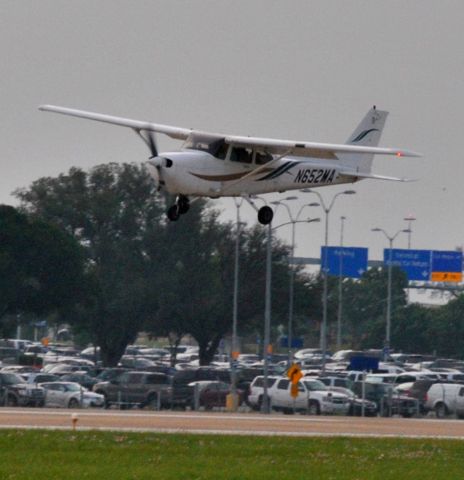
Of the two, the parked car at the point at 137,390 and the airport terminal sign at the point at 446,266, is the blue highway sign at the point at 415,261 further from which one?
the parked car at the point at 137,390

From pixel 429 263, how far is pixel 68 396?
49922 millimetres

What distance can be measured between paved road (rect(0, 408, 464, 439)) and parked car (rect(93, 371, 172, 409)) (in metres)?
5.10

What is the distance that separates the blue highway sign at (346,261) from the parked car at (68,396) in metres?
35.8

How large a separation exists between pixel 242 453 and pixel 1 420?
10875mm

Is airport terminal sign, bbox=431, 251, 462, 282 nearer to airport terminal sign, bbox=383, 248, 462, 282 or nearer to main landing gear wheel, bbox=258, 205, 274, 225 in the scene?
airport terminal sign, bbox=383, 248, 462, 282

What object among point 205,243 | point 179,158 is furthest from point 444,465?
point 205,243

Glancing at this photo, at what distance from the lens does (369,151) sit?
134 feet

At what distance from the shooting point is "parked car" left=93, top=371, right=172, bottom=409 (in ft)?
178

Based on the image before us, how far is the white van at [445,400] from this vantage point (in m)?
53.4

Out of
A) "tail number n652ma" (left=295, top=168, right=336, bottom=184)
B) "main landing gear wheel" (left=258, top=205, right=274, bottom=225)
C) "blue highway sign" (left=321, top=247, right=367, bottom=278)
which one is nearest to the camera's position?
"main landing gear wheel" (left=258, top=205, right=274, bottom=225)

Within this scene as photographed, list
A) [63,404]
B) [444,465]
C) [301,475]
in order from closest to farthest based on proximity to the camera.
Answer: [301,475]
[444,465]
[63,404]

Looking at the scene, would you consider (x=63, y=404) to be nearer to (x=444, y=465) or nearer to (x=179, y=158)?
(x=179, y=158)

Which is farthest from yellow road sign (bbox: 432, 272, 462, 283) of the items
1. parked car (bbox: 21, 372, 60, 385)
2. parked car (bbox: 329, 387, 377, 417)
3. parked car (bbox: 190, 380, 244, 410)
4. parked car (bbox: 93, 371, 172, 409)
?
parked car (bbox: 329, 387, 377, 417)

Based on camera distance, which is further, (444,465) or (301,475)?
(444,465)
